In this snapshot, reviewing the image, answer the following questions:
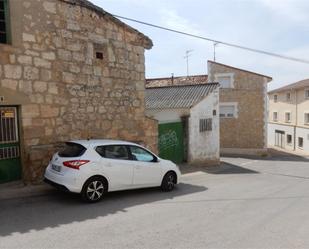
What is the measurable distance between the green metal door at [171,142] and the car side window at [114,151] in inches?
238

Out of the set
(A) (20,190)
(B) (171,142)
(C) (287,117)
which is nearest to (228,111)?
(C) (287,117)

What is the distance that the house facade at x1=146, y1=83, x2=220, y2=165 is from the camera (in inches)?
593

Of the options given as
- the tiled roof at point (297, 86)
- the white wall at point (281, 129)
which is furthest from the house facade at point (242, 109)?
the white wall at point (281, 129)

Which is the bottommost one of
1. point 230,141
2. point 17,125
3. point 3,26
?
point 230,141

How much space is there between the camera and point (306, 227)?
6266mm

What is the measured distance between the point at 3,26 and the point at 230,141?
935 inches

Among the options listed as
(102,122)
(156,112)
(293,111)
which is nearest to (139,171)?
(102,122)

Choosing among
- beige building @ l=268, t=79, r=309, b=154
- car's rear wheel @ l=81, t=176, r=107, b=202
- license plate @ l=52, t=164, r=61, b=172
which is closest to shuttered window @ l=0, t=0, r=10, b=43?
license plate @ l=52, t=164, r=61, b=172

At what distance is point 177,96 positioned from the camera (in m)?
18.6

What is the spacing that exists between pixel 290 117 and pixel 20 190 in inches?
1415

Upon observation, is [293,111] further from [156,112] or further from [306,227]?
[306,227]

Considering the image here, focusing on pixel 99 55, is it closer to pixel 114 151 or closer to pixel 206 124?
pixel 114 151

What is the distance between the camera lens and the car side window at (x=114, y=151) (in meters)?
7.83

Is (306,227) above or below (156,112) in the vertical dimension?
below
